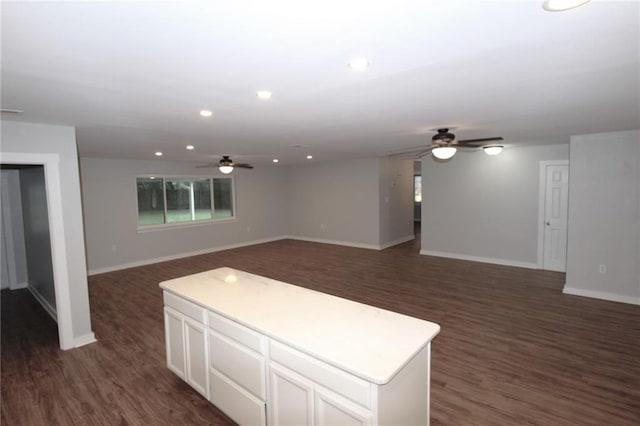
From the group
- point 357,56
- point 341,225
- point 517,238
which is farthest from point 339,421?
point 341,225

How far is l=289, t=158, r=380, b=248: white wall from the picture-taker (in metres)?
8.24

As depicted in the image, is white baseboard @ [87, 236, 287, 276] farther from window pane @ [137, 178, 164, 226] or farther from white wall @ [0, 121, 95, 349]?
white wall @ [0, 121, 95, 349]

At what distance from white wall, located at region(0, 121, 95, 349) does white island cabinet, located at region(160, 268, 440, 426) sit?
153 cm

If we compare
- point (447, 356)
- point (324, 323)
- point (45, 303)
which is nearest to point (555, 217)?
point (447, 356)

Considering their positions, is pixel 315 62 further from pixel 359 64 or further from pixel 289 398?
pixel 289 398

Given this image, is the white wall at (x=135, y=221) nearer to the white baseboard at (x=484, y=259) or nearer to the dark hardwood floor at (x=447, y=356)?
the dark hardwood floor at (x=447, y=356)

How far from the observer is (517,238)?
6.42m

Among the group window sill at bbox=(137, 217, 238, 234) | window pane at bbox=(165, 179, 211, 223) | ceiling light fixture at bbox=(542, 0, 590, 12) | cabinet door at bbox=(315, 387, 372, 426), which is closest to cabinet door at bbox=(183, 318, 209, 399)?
cabinet door at bbox=(315, 387, 372, 426)

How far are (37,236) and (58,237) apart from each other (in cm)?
201

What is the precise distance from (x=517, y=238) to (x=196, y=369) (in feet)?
20.4

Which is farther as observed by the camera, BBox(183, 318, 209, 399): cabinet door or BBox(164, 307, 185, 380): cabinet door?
BBox(164, 307, 185, 380): cabinet door

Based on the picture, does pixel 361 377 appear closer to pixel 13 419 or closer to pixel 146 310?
pixel 13 419

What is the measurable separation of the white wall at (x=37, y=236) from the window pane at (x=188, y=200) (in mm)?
2636

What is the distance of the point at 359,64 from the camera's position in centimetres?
186
